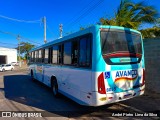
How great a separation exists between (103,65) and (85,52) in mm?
808

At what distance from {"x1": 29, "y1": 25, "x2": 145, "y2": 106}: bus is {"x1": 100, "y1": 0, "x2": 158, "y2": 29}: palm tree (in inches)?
179

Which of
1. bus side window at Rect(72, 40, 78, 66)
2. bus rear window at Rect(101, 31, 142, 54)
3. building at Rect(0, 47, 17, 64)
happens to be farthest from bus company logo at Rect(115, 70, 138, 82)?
building at Rect(0, 47, 17, 64)

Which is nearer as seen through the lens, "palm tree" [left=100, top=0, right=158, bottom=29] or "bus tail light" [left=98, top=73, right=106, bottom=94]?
"bus tail light" [left=98, top=73, right=106, bottom=94]

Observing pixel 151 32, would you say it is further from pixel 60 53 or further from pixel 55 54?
pixel 60 53

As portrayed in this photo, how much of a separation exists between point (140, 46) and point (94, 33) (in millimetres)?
2236

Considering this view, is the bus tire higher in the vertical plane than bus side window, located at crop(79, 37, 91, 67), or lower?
lower

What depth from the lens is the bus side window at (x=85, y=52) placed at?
19.2ft

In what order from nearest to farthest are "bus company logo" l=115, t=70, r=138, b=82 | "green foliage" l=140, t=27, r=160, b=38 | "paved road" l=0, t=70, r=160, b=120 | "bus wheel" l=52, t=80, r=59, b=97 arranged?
"bus company logo" l=115, t=70, r=138, b=82 < "paved road" l=0, t=70, r=160, b=120 < "bus wheel" l=52, t=80, r=59, b=97 < "green foliage" l=140, t=27, r=160, b=38

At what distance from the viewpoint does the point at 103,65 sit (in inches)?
220

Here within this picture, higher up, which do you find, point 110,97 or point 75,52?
point 75,52

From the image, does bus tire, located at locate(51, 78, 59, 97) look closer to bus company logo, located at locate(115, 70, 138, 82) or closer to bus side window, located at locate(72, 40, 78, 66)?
bus side window, located at locate(72, 40, 78, 66)

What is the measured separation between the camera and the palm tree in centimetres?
1085

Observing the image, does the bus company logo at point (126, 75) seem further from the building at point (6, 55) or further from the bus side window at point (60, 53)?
the building at point (6, 55)

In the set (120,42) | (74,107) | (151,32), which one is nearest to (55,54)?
(74,107)
